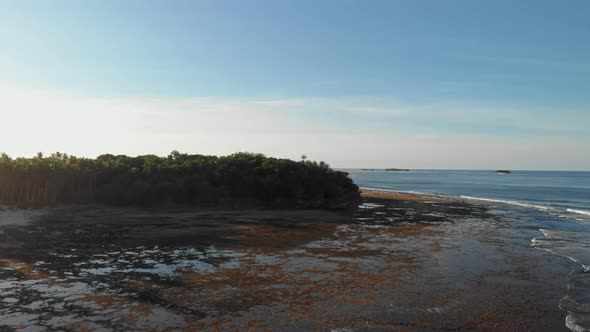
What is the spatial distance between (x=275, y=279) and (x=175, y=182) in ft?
133

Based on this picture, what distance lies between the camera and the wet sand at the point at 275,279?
1409cm

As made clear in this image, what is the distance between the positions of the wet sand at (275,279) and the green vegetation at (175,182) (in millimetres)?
15473

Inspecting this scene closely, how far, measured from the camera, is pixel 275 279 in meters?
19.3

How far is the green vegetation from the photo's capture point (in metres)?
49.9

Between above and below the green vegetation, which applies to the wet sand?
below

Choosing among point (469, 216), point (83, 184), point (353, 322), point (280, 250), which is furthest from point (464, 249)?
point (83, 184)

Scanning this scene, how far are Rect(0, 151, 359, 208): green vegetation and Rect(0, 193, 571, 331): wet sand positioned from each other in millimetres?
15473

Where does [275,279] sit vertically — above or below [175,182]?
below

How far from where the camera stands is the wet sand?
555 inches

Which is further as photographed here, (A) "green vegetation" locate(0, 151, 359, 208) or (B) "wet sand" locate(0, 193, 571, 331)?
(A) "green vegetation" locate(0, 151, 359, 208)

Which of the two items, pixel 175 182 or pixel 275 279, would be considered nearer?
pixel 275 279

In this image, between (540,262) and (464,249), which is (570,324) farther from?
(464,249)

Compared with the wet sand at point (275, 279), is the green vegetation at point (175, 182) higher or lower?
higher

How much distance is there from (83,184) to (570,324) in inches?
2143
